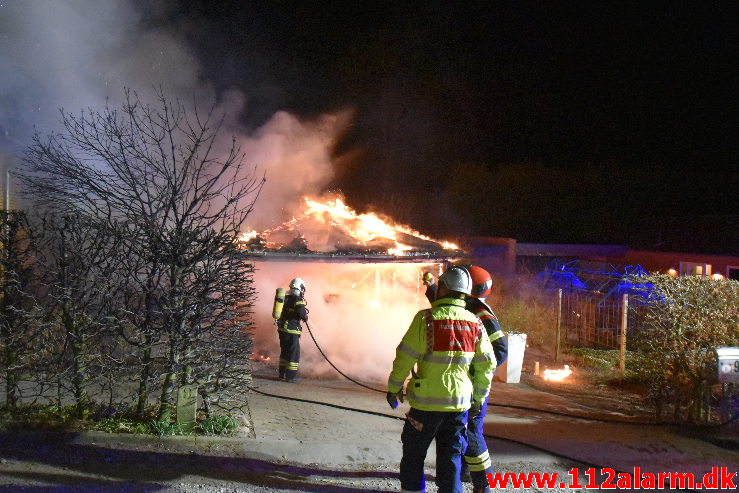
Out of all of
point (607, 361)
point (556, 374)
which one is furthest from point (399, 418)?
point (607, 361)

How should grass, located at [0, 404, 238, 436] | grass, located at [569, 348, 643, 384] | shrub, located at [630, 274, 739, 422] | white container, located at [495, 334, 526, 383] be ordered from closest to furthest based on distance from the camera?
grass, located at [0, 404, 238, 436] → shrub, located at [630, 274, 739, 422] → white container, located at [495, 334, 526, 383] → grass, located at [569, 348, 643, 384]

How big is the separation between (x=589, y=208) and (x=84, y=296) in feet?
101

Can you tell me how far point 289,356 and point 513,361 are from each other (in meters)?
3.76

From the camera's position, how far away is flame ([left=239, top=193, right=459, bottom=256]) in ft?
39.6

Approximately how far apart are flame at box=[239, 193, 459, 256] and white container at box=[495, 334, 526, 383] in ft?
11.3

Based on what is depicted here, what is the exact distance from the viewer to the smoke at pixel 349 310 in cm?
1026

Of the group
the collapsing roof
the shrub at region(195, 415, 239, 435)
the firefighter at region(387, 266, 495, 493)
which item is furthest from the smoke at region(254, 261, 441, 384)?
the firefighter at region(387, 266, 495, 493)

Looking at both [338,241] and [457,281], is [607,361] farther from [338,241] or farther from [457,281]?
[457,281]

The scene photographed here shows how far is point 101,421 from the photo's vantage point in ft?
16.2

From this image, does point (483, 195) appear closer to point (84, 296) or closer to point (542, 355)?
point (542, 355)

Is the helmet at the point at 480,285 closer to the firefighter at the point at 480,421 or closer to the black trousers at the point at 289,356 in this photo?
the firefighter at the point at 480,421

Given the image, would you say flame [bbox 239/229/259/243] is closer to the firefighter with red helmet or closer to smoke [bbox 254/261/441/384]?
smoke [bbox 254/261/441/384]

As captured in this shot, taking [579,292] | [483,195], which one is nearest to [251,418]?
[579,292]

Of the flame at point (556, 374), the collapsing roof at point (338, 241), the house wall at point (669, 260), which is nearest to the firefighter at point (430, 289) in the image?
the collapsing roof at point (338, 241)
